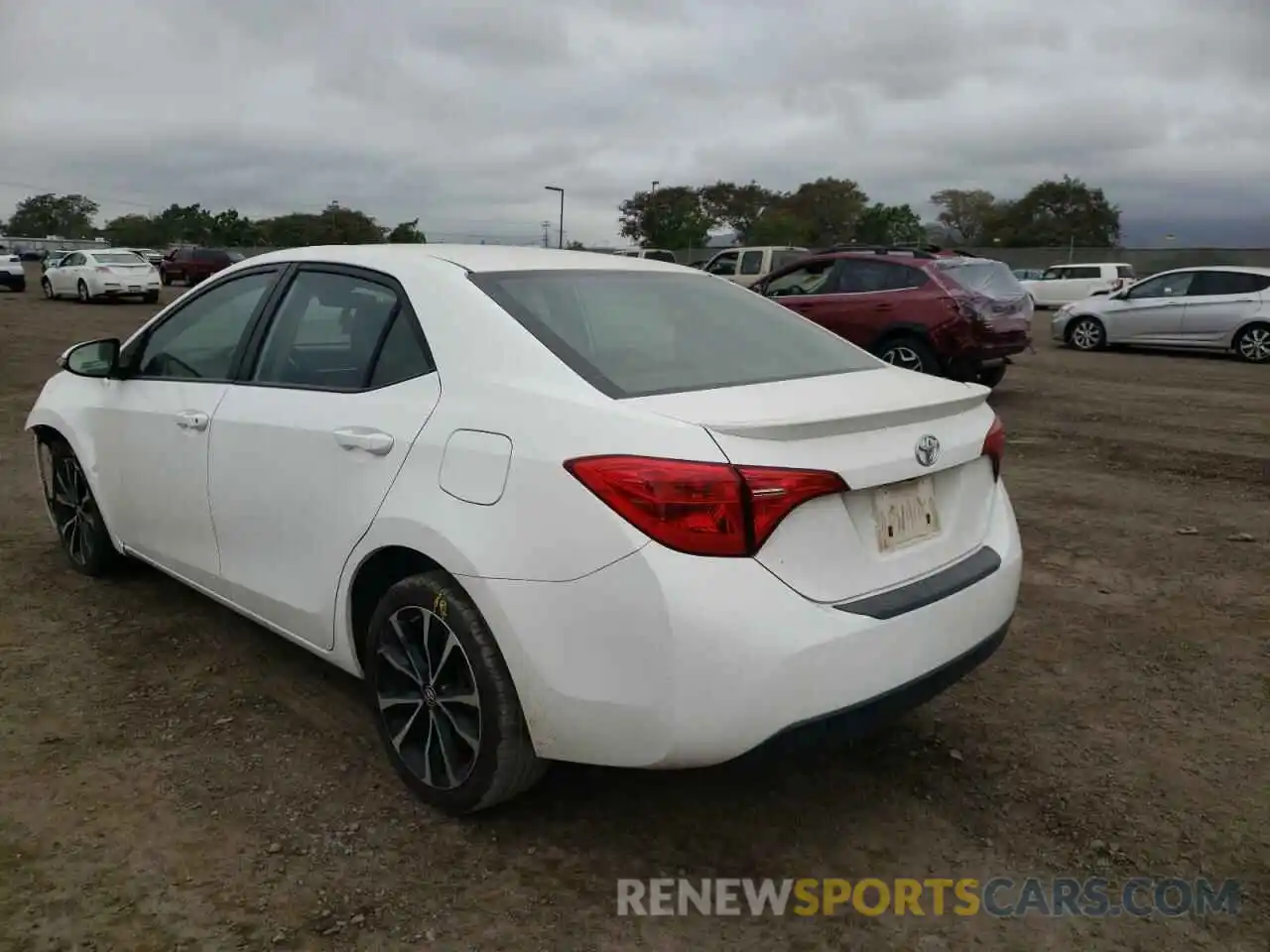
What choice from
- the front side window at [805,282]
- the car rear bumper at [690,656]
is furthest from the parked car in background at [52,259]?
the car rear bumper at [690,656]

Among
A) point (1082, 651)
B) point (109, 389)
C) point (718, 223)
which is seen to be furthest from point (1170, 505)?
point (718, 223)

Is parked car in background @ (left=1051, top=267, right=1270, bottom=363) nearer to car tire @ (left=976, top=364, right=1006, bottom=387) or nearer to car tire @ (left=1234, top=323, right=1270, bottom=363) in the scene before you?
A: car tire @ (left=1234, top=323, right=1270, bottom=363)

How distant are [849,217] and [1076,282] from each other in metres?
42.9

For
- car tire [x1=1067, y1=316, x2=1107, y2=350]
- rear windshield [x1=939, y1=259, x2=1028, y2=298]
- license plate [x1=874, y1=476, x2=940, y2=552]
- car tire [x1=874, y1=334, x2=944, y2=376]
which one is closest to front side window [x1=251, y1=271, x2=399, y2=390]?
license plate [x1=874, y1=476, x2=940, y2=552]

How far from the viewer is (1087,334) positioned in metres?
17.3

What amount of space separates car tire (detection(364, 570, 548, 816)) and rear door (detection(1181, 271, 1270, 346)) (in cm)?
1604

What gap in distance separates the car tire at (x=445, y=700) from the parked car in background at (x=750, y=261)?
739 inches

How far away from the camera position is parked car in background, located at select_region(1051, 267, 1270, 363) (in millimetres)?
15109

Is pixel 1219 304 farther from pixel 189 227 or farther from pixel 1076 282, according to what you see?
pixel 189 227

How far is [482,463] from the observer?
2.46 meters

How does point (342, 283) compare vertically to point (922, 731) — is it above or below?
above

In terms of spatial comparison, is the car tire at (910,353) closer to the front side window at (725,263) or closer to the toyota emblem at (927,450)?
the toyota emblem at (927,450)

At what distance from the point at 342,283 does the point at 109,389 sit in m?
1.51

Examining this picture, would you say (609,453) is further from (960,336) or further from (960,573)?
(960,336)
